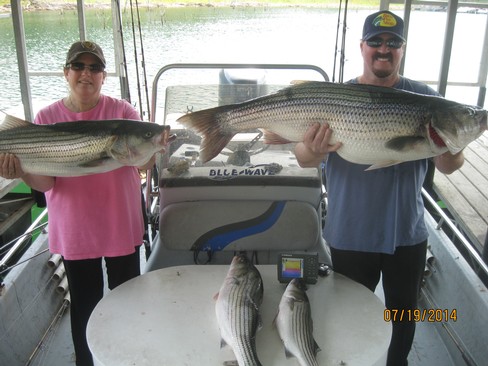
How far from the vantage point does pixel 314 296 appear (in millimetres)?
2389

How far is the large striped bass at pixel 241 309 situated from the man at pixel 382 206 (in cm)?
56

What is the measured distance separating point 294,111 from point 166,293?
109 cm

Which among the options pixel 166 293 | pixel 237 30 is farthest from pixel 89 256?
pixel 237 30

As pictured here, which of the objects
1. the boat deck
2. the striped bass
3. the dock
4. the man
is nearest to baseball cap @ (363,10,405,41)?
the man

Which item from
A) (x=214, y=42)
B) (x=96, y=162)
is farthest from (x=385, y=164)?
(x=214, y=42)

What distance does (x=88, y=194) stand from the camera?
2574 mm

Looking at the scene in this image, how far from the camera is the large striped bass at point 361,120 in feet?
7.02

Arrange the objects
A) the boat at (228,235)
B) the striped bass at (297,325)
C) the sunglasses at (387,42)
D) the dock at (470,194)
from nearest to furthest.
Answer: the striped bass at (297,325) < the sunglasses at (387,42) < the boat at (228,235) < the dock at (470,194)

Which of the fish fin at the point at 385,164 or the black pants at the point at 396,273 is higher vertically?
the fish fin at the point at 385,164

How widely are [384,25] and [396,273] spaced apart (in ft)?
4.24

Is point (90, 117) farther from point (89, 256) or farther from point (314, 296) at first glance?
point (314, 296)

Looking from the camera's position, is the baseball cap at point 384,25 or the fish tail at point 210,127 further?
the baseball cap at point 384,25
